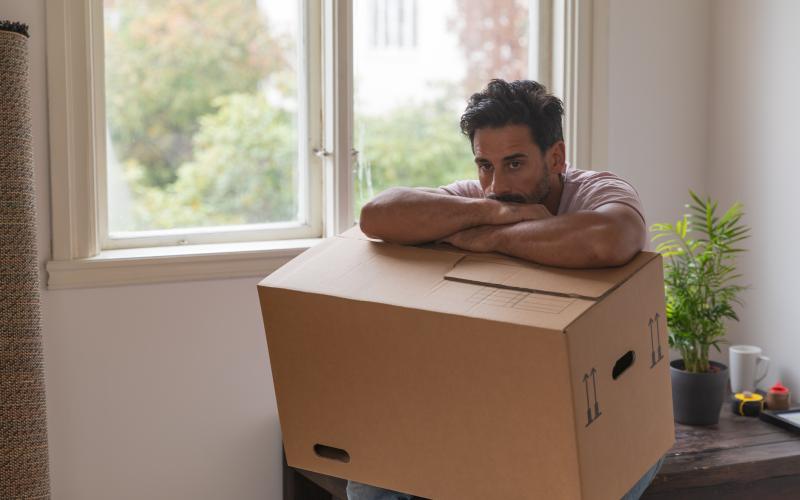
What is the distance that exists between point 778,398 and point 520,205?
116 cm

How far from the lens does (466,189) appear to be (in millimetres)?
1945

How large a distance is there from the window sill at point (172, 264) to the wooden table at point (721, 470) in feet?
1.69

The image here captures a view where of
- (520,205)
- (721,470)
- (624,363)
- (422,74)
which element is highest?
(422,74)

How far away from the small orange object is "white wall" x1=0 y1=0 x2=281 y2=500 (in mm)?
1260

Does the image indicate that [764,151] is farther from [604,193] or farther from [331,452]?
[331,452]

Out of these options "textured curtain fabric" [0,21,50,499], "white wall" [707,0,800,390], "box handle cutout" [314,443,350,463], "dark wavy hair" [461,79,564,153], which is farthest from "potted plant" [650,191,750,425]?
"textured curtain fabric" [0,21,50,499]

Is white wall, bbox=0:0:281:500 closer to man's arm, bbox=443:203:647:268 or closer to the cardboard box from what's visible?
the cardboard box

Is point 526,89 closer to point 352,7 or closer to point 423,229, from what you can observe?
point 423,229

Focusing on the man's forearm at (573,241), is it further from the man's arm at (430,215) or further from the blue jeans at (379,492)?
the blue jeans at (379,492)

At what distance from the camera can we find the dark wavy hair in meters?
1.76

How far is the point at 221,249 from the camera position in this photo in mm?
2250

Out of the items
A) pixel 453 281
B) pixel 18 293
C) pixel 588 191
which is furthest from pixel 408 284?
pixel 18 293

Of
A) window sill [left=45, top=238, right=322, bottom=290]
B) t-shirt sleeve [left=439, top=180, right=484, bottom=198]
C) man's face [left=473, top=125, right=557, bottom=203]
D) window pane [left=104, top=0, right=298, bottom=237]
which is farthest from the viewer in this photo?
window pane [left=104, top=0, right=298, bottom=237]

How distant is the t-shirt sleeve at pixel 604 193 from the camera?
1.64 m
